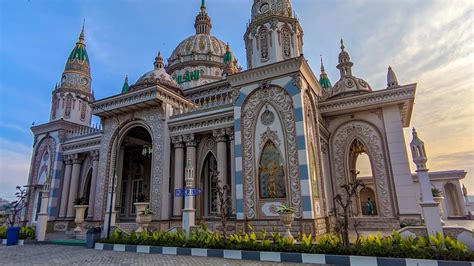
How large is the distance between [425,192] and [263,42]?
11.0m

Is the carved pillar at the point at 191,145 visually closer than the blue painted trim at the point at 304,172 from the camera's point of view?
No

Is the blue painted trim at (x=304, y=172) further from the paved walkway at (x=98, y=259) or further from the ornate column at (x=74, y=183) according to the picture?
the ornate column at (x=74, y=183)

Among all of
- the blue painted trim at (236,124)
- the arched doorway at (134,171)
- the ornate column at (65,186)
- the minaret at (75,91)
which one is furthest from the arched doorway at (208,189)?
the minaret at (75,91)

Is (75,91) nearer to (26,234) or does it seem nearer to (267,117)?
(26,234)

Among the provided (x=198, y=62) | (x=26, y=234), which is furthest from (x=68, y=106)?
(x=198, y=62)

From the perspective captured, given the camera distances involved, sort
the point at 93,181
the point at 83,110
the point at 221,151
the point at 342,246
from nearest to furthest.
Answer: the point at 342,246 < the point at 221,151 < the point at 93,181 < the point at 83,110

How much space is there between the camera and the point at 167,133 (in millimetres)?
18297

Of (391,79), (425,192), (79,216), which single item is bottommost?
(79,216)

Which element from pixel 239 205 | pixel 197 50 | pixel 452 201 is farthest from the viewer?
pixel 197 50

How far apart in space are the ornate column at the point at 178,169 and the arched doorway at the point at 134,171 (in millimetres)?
4114

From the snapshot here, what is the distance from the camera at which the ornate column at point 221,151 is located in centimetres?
1677

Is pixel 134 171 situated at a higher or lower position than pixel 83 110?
lower

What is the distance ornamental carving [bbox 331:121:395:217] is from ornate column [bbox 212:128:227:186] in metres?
7.25

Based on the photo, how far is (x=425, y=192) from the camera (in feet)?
31.8
